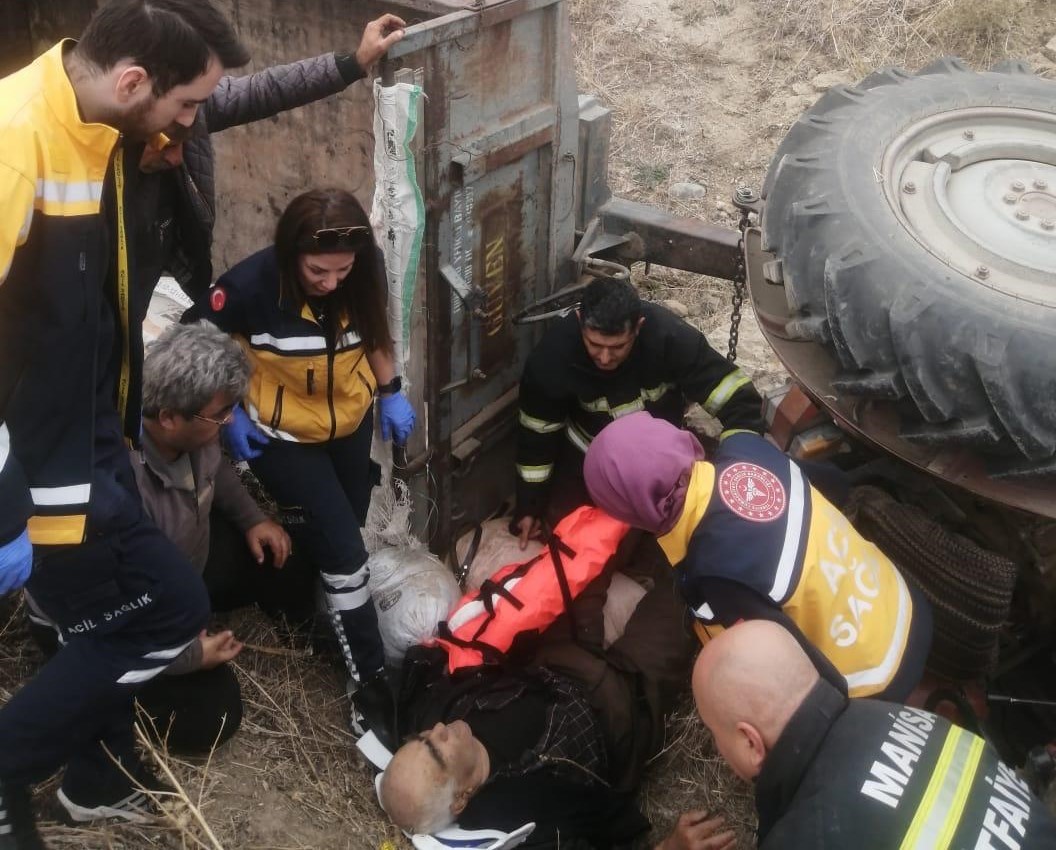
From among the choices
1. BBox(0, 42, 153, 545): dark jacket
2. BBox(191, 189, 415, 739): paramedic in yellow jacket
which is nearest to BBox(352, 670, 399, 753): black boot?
BBox(191, 189, 415, 739): paramedic in yellow jacket

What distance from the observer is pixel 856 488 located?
3.07m

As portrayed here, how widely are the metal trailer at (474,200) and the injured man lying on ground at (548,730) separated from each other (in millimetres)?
828

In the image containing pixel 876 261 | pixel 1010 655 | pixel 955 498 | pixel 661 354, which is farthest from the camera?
pixel 661 354

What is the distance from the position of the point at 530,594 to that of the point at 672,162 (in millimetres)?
4079

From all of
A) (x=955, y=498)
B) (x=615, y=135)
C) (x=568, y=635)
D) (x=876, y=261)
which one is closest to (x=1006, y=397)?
(x=876, y=261)

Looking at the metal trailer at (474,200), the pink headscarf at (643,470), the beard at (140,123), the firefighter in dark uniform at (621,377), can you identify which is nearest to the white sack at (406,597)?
the metal trailer at (474,200)

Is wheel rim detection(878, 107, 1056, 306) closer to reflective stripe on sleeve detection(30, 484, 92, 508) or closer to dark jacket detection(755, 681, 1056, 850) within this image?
dark jacket detection(755, 681, 1056, 850)

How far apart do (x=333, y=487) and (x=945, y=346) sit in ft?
6.03

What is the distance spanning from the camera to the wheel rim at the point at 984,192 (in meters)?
2.62

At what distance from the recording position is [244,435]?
3.02m

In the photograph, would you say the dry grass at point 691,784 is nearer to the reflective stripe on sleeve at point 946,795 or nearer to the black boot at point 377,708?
the black boot at point 377,708

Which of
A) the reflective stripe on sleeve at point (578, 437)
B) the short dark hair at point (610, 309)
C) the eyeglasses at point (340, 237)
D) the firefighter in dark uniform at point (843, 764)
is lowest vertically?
the reflective stripe on sleeve at point (578, 437)

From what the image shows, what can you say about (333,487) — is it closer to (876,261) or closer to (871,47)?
(876,261)

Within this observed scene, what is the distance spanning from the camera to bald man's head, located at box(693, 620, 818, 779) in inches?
75.1
